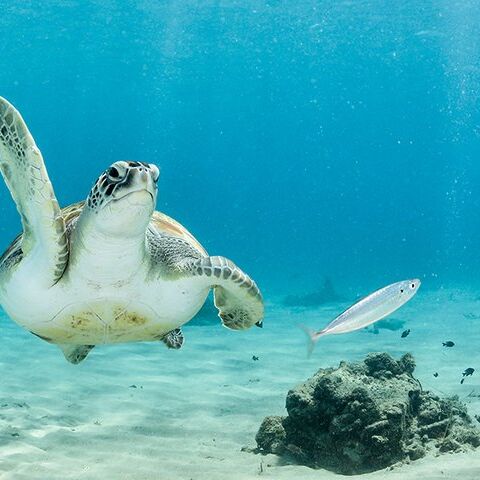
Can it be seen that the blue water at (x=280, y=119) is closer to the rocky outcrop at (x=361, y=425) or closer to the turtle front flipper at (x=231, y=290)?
the rocky outcrop at (x=361, y=425)

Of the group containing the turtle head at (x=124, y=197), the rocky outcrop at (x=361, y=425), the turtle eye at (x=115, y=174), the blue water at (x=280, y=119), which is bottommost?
the rocky outcrop at (x=361, y=425)

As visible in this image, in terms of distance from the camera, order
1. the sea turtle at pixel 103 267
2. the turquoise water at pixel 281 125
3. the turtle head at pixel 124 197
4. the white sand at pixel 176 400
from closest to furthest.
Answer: the turtle head at pixel 124 197, the sea turtle at pixel 103 267, the white sand at pixel 176 400, the turquoise water at pixel 281 125

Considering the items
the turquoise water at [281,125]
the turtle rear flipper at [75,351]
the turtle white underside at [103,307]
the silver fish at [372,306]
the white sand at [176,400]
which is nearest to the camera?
the turtle white underside at [103,307]

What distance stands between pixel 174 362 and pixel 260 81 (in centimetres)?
6382

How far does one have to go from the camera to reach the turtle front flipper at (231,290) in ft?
11.3

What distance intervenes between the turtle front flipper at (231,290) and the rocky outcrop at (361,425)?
1075 millimetres

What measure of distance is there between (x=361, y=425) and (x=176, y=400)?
3.38 meters

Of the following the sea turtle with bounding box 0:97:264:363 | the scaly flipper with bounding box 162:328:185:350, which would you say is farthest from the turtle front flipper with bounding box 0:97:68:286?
the scaly flipper with bounding box 162:328:185:350

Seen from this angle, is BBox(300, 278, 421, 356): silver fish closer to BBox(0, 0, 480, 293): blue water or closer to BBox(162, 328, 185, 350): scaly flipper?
BBox(162, 328, 185, 350): scaly flipper

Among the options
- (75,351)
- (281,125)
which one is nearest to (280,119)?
(281,125)

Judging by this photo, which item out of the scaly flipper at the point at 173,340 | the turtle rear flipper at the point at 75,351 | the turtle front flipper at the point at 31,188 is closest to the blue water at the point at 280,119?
the turtle rear flipper at the point at 75,351

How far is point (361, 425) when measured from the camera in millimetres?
4383

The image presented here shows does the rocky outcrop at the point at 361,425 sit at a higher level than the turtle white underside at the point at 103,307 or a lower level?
lower

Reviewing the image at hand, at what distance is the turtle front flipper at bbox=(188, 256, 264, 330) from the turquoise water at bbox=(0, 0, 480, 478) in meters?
2.39
